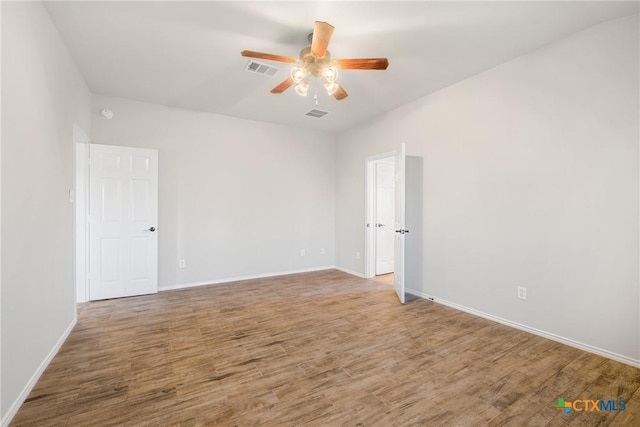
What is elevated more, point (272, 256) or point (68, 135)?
point (68, 135)

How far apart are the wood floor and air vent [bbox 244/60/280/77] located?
2.88 metres

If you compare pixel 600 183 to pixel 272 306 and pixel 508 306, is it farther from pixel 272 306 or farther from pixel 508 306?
pixel 272 306

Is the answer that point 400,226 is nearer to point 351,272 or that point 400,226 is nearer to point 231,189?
point 351,272

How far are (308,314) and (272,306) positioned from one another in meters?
0.56

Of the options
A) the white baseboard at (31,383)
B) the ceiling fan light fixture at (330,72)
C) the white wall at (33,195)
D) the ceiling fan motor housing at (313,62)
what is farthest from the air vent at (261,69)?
the white baseboard at (31,383)

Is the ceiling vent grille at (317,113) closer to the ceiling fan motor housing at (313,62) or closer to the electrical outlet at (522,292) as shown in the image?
the ceiling fan motor housing at (313,62)

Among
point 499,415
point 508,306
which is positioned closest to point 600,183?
point 508,306

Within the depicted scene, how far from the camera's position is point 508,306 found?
3.12m

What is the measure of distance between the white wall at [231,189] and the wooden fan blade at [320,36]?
3.06 meters

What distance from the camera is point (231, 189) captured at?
5.01 meters

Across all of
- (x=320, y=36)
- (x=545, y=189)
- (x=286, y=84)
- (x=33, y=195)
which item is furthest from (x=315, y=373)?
(x=545, y=189)

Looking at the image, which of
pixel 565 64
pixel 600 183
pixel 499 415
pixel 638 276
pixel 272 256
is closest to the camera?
pixel 499 415

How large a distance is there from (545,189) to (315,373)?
279 centimetres

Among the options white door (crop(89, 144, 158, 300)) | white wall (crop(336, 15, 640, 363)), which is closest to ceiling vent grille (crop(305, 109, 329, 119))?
white wall (crop(336, 15, 640, 363))
